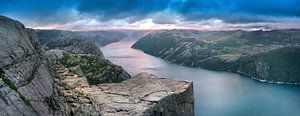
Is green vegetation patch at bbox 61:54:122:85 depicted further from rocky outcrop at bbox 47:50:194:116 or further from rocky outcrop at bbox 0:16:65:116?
rocky outcrop at bbox 0:16:65:116

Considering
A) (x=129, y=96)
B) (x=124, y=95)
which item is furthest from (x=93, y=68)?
(x=129, y=96)

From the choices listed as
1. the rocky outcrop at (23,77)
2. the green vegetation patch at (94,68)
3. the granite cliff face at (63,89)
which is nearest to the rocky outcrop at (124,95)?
the granite cliff face at (63,89)

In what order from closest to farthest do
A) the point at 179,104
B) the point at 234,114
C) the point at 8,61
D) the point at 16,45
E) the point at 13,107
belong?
the point at 13,107 → the point at 8,61 → the point at 16,45 → the point at 179,104 → the point at 234,114

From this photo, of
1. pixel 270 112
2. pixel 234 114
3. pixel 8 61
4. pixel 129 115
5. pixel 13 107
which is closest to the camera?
pixel 13 107

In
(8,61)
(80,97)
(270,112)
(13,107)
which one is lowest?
(270,112)

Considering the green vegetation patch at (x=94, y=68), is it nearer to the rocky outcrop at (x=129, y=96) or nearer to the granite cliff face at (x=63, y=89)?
the granite cliff face at (x=63, y=89)

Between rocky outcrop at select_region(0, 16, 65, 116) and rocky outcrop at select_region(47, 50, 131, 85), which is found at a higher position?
rocky outcrop at select_region(0, 16, 65, 116)

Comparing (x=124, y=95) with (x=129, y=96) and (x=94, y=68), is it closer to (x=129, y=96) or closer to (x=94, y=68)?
(x=129, y=96)

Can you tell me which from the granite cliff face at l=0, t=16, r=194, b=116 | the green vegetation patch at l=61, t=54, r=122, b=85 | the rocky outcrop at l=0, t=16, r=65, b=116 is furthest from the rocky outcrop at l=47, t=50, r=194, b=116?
the rocky outcrop at l=0, t=16, r=65, b=116

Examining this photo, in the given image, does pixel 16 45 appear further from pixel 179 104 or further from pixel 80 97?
pixel 179 104

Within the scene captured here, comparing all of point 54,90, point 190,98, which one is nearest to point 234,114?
point 190,98
